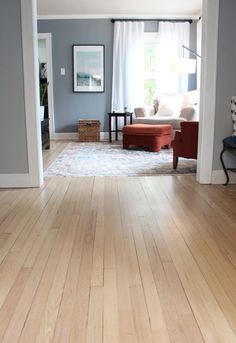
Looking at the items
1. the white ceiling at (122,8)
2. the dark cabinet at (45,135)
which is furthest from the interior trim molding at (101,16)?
the dark cabinet at (45,135)

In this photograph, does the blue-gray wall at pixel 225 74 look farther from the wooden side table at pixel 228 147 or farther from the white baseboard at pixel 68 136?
the white baseboard at pixel 68 136

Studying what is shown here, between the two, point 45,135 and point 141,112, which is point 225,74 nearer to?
point 141,112

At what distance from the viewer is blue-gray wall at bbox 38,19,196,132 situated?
288 inches

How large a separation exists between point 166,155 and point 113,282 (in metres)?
3.85

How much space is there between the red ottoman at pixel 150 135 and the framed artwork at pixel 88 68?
2.12 m

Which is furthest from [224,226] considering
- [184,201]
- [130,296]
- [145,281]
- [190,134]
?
[190,134]

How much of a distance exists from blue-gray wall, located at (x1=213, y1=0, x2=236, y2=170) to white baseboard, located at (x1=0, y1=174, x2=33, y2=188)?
191 centimetres

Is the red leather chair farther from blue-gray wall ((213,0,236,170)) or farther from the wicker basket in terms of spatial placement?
the wicker basket

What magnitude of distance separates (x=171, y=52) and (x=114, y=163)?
3627mm

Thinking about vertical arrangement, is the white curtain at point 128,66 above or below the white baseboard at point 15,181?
above

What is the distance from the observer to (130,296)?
1.62m

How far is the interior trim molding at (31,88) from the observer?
3.34 metres

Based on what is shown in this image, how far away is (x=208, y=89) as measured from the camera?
141 inches

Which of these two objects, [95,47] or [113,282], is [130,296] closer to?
[113,282]
